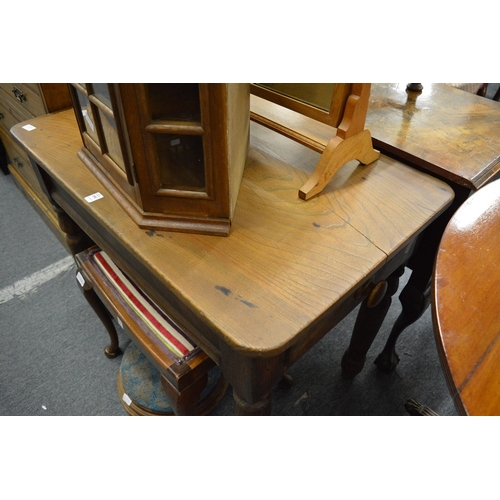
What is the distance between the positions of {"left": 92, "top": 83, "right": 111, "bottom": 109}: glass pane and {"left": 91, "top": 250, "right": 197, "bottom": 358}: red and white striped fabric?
458 mm

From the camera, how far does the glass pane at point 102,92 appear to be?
648 millimetres

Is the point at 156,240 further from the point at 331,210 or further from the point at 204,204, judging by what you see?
the point at 331,210

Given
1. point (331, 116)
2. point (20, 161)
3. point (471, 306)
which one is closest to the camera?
point (471, 306)

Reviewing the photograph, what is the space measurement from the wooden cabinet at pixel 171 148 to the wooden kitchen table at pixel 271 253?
4 cm

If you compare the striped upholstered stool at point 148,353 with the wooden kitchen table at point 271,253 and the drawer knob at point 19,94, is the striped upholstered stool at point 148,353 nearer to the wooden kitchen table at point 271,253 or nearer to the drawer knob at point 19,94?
the wooden kitchen table at point 271,253

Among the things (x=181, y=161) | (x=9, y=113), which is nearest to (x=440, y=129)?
(x=181, y=161)

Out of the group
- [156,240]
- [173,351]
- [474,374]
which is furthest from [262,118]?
[474,374]

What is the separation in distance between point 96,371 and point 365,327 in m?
0.91

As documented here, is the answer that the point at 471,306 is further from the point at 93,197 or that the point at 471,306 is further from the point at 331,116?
the point at 93,197

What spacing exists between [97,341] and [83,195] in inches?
31.5

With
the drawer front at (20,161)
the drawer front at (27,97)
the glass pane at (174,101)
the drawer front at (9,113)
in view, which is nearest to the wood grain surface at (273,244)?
the glass pane at (174,101)

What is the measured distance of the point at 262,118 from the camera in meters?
0.95

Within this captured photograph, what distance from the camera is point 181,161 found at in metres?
0.64

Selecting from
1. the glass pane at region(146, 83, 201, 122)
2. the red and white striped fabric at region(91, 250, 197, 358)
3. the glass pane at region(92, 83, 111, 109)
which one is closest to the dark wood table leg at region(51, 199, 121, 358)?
the red and white striped fabric at region(91, 250, 197, 358)
